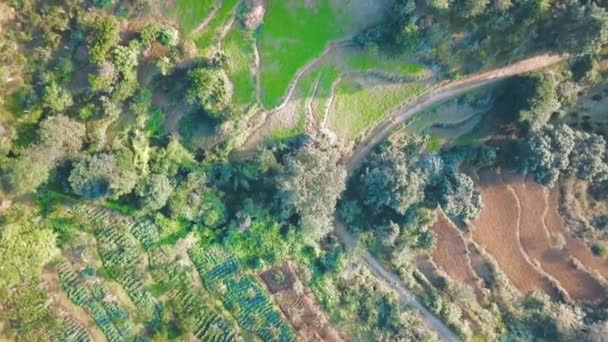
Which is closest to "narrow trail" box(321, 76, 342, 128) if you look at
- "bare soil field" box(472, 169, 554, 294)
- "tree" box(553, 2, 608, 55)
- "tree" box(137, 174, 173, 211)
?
"tree" box(137, 174, 173, 211)

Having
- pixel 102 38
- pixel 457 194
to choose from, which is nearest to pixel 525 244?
pixel 457 194

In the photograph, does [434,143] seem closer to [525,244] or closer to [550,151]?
[550,151]

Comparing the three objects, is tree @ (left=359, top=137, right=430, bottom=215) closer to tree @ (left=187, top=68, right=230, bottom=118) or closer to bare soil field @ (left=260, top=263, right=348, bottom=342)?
bare soil field @ (left=260, top=263, right=348, bottom=342)

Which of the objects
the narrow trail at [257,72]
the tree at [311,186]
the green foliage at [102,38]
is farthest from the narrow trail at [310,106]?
the green foliage at [102,38]

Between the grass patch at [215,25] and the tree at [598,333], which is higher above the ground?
the tree at [598,333]

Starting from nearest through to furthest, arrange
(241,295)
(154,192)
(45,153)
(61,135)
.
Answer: (45,153), (61,135), (154,192), (241,295)

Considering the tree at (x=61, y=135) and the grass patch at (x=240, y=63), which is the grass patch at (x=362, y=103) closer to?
the grass patch at (x=240, y=63)
